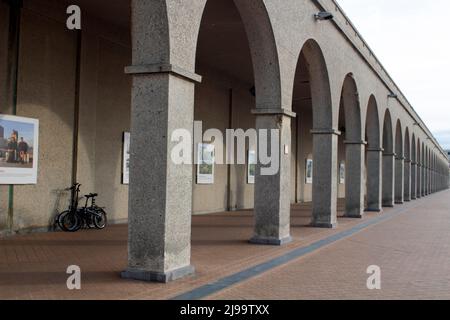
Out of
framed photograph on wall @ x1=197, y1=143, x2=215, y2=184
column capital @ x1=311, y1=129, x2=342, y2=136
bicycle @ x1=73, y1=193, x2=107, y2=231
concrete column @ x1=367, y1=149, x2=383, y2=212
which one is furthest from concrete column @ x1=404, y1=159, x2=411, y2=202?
bicycle @ x1=73, y1=193, x2=107, y2=231

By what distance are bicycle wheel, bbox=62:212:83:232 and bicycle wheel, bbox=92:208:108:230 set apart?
44 centimetres

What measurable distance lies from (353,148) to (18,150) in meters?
11.7

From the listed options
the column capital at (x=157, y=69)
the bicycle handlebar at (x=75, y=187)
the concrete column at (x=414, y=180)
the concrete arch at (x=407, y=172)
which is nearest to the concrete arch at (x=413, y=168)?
the concrete column at (x=414, y=180)

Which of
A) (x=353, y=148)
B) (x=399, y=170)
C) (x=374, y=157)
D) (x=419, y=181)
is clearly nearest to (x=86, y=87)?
(x=353, y=148)

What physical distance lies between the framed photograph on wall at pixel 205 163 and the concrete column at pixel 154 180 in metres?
11.8

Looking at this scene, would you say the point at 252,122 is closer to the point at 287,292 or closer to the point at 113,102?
the point at 113,102

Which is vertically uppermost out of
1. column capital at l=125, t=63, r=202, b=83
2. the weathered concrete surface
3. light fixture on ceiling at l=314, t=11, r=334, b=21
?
light fixture on ceiling at l=314, t=11, r=334, b=21

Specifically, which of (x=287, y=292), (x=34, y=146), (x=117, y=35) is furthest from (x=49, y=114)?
(x=287, y=292)

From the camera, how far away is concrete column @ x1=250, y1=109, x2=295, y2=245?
11.8m

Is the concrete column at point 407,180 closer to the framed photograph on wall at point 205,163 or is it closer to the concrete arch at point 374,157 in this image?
the concrete arch at point 374,157

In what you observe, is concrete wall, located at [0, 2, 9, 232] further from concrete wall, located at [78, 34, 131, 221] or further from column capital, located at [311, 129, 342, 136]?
column capital, located at [311, 129, 342, 136]

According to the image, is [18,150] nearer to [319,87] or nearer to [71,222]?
[71,222]

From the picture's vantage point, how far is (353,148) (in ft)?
64.3

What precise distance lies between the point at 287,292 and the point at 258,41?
19.4 ft
